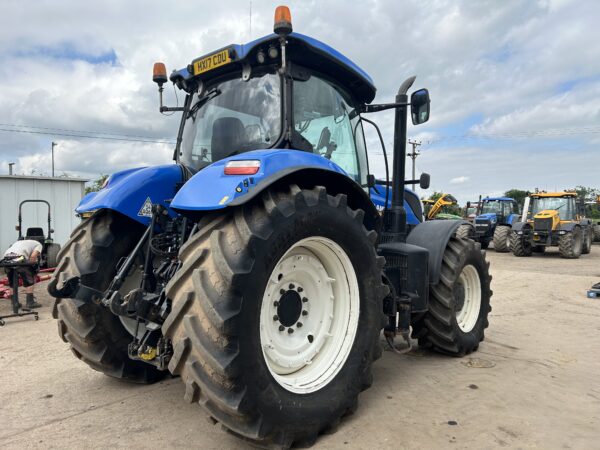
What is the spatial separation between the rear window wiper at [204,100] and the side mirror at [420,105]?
178 cm

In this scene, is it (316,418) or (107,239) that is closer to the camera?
(316,418)

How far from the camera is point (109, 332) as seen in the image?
133 inches

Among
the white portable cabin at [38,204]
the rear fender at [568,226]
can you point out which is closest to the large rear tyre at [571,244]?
the rear fender at [568,226]

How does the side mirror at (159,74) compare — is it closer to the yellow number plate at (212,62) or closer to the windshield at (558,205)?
the yellow number plate at (212,62)

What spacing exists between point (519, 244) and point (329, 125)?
50.8 feet

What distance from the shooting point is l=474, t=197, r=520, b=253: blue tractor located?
1842 cm

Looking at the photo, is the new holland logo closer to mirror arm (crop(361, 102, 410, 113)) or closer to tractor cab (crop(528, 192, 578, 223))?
mirror arm (crop(361, 102, 410, 113))

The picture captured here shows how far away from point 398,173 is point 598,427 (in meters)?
2.49

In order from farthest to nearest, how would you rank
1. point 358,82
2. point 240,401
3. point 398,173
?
point 398,173
point 358,82
point 240,401

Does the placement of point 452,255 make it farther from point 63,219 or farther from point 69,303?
point 63,219

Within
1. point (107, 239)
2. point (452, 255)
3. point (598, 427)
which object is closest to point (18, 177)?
point (107, 239)

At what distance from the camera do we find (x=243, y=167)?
2.57 meters

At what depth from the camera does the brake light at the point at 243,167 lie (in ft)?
8.39

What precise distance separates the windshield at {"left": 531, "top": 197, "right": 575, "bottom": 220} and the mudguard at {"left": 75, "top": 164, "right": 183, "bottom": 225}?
1774 centimetres
